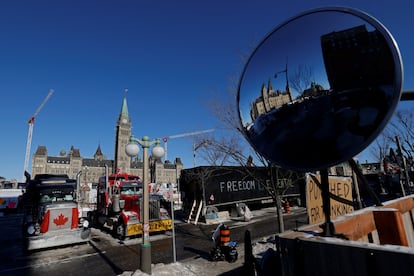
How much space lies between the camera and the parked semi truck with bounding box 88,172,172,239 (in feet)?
36.9

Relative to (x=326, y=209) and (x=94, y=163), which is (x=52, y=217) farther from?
(x=94, y=163)

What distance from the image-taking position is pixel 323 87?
1346 mm

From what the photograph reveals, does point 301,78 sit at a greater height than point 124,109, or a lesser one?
lesser

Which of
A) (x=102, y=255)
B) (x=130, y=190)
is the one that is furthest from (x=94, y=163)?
(x=102, y=255)

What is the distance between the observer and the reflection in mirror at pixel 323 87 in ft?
3.87

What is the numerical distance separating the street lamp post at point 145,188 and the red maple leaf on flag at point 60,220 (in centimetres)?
617

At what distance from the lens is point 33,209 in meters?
11.7

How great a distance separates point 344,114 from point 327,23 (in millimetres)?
617

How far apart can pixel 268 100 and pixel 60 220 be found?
1200 centimetres

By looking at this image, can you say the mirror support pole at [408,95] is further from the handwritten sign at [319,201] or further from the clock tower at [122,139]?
the clock tower at [122,139]

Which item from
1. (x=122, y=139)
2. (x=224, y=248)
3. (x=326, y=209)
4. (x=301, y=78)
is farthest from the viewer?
(x=122, y=139)

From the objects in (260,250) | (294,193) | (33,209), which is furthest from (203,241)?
(294,193)

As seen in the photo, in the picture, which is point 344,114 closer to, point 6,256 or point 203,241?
point 203,241

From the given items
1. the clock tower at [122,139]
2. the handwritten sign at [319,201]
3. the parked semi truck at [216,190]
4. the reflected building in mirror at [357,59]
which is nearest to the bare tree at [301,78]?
the reflected building in mirror at [357,59]
